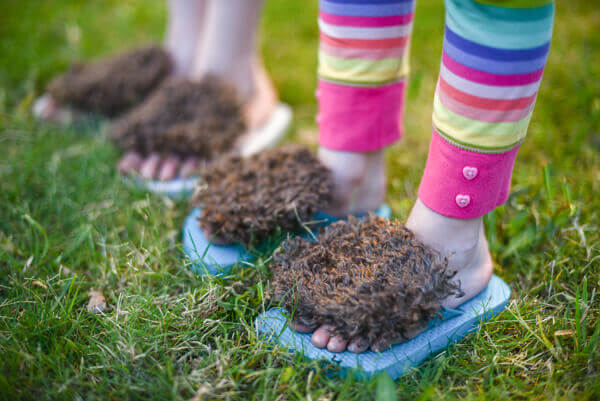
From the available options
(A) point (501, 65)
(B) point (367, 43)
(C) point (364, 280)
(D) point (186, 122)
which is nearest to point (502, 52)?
(A) point (501, 65)

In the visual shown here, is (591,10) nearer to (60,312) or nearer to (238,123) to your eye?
(238,123)

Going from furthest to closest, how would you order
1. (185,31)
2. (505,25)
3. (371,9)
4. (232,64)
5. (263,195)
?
(185,31) → (232,64) → (263,195) → (371,9) → (505,25)

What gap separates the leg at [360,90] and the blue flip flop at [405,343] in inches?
1.9

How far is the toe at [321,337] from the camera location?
86 centimetres

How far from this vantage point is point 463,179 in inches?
33.6

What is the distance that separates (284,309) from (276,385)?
0.51ft

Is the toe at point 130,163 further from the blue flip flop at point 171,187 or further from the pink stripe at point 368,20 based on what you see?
the pink stripe at point 368,20

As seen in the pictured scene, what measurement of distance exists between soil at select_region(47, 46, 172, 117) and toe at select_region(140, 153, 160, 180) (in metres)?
0.38

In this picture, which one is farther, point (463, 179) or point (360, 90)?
point (360, 90)

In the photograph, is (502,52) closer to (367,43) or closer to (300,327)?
(367,43)

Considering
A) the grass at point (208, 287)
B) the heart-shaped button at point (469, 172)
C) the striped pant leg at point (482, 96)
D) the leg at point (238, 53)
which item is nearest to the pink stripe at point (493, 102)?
the striped pant leg at point (482, 96)

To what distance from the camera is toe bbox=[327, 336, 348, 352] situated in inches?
33.4

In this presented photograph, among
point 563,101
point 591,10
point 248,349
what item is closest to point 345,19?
point 248,349

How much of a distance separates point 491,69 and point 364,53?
34cm
